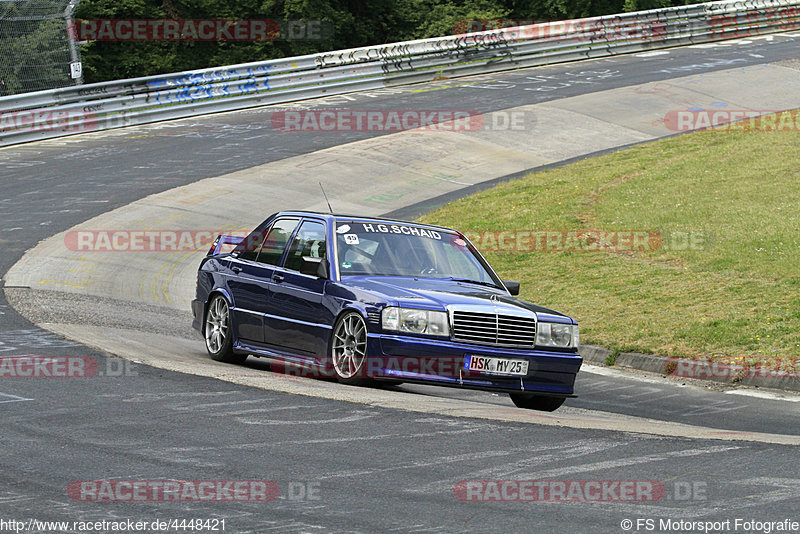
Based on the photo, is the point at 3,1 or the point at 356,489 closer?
the point at 356,489

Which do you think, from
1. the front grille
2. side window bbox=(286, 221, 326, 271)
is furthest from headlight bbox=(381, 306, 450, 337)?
side window bbox=(286, 221, 326, 271)

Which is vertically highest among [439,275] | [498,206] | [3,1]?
[3,1]

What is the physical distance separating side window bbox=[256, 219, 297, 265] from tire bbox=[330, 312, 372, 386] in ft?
4.98

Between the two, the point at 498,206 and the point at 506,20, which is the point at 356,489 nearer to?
the point at 498,206

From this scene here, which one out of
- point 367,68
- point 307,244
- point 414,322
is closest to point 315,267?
point 307,244

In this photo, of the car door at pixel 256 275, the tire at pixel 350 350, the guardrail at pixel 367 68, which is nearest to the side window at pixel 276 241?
the car door at pixel 256 275

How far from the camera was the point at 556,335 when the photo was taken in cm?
923

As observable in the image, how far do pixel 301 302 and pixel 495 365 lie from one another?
1930mm

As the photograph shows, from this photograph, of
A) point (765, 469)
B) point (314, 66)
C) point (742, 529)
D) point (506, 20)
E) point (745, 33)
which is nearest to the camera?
point (742, 529)

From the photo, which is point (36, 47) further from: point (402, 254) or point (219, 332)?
point (402, 254)

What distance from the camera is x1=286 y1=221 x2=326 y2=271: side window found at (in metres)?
9.97

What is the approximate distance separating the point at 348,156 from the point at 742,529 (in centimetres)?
2108

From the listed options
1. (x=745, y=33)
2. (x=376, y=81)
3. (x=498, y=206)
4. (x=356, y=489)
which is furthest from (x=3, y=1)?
(x=745, y=33)

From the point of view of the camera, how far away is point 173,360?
10.0 m
